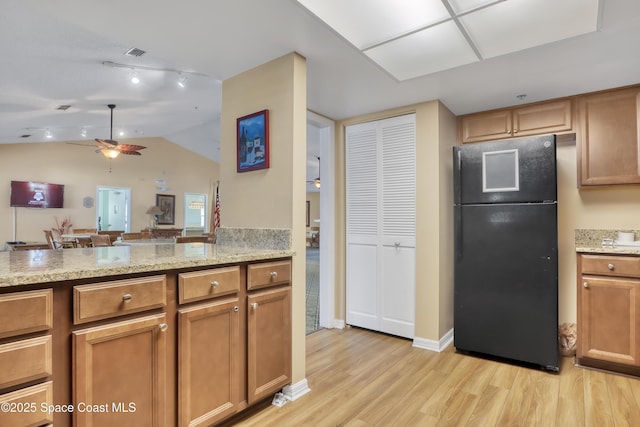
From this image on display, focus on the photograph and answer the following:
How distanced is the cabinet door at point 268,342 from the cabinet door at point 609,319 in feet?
7.32

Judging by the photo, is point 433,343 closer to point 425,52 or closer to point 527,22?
point 425,52

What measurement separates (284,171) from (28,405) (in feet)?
5.28

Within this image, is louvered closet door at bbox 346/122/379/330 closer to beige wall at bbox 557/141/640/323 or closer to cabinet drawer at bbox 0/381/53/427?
beige wall at bbox 557/141/640/323

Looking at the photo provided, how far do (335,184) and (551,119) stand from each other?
2043 mm

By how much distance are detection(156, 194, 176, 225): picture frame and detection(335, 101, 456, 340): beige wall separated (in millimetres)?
8697

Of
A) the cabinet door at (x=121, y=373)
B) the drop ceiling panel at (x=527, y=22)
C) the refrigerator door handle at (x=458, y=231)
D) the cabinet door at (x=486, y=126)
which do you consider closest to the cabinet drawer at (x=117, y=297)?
the cabinet door at (x=121, y=373)

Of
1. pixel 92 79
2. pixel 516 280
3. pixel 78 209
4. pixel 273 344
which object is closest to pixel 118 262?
pixel 273 344

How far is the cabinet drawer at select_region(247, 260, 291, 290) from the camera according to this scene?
6.33 ft

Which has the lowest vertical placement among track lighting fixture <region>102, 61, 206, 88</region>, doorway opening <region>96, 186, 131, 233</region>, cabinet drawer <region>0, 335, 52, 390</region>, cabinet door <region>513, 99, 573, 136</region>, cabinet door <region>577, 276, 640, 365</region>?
cabinet door <region>577, 276, 640, 365</region>

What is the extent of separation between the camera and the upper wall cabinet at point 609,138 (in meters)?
2.63

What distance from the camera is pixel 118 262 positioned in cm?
149

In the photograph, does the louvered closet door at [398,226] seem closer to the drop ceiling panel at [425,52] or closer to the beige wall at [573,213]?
the drop ceiling panel at [425,52]

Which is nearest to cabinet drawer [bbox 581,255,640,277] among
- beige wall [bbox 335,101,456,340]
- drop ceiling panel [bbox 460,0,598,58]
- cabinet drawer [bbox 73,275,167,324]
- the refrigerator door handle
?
the refrigerator door handle

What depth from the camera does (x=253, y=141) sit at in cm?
241
